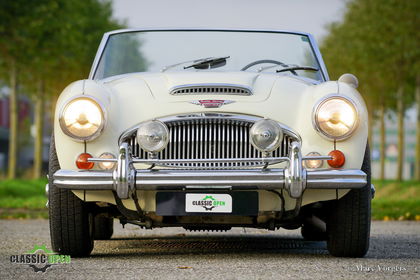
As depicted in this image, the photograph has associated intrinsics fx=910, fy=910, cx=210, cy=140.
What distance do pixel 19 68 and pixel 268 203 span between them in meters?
20.5

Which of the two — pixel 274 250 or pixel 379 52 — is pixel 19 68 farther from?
pixel 274 250

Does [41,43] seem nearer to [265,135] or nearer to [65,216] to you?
[65,216]

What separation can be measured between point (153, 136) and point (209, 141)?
1.13 ft

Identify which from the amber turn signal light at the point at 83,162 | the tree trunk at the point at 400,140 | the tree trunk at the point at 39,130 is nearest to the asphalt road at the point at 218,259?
the amber turn signal light at the point at 83,162

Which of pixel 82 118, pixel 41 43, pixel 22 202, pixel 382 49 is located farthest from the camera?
pixel 382 49

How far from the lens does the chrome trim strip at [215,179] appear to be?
5418 mm

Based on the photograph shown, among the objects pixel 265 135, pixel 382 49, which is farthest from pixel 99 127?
pixel 382 49

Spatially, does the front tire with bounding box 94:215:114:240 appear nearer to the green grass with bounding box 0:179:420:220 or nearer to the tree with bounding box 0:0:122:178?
the green grass with bounding box 0:179:420:220

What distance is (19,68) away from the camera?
82.7 ft

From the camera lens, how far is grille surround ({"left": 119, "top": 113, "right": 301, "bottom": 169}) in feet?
18.2

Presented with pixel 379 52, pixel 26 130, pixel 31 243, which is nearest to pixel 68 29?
pixel 379 52

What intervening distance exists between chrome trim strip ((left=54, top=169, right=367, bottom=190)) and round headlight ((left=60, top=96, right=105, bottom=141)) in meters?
0.29

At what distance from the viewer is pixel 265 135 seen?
546 cm

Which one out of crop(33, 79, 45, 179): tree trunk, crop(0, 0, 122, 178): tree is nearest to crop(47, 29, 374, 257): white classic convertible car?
crop(0, 0, 122, 178): tree
